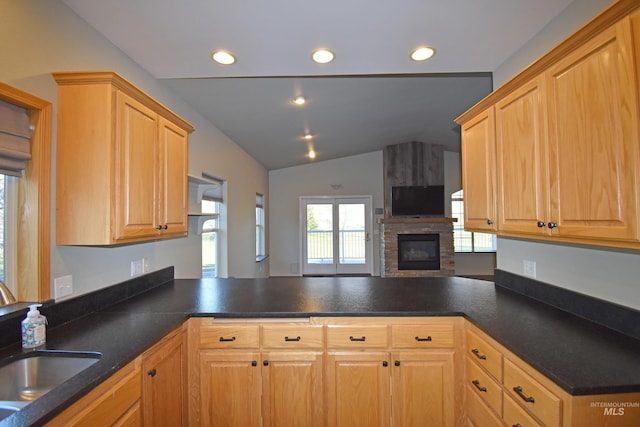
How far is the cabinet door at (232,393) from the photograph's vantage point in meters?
1.76

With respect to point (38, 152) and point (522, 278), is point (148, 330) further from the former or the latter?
point (522, 278)

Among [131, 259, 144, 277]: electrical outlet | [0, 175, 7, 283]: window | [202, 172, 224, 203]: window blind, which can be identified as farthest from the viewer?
[202, 172, 224, 203]: window blind

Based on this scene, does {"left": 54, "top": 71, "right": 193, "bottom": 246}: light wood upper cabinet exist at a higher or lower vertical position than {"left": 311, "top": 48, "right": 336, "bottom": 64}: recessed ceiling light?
lower

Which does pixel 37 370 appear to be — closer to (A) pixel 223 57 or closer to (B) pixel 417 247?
(A) pixel 223 57

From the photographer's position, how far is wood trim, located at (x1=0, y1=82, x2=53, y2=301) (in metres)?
1.43

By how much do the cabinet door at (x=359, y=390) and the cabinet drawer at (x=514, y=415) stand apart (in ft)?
1.97

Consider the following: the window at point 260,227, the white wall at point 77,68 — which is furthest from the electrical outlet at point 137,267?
the window at point 260,227

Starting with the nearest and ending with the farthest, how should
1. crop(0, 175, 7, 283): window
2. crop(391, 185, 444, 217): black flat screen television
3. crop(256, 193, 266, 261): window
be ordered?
crop(0, 175, 7, 283): window, crop(256, 193, 266, 261): window, crop(391, 185, 444, 217): black flat screen television

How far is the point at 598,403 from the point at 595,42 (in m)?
1.32

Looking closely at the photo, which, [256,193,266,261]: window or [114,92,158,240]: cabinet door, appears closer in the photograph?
[114,92,158,240]: cabinet door

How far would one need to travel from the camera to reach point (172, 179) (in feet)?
6.80

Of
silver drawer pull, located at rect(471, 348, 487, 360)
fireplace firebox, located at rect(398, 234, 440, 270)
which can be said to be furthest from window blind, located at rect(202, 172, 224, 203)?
fireplace firebox, located at rect(398, 234, 440, 270)

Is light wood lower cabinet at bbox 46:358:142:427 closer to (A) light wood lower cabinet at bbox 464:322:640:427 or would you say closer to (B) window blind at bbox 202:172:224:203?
(A) light wood lower cabinet at bbox 464:322:640:427

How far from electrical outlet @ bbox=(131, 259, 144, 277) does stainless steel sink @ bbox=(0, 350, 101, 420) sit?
0.89m
